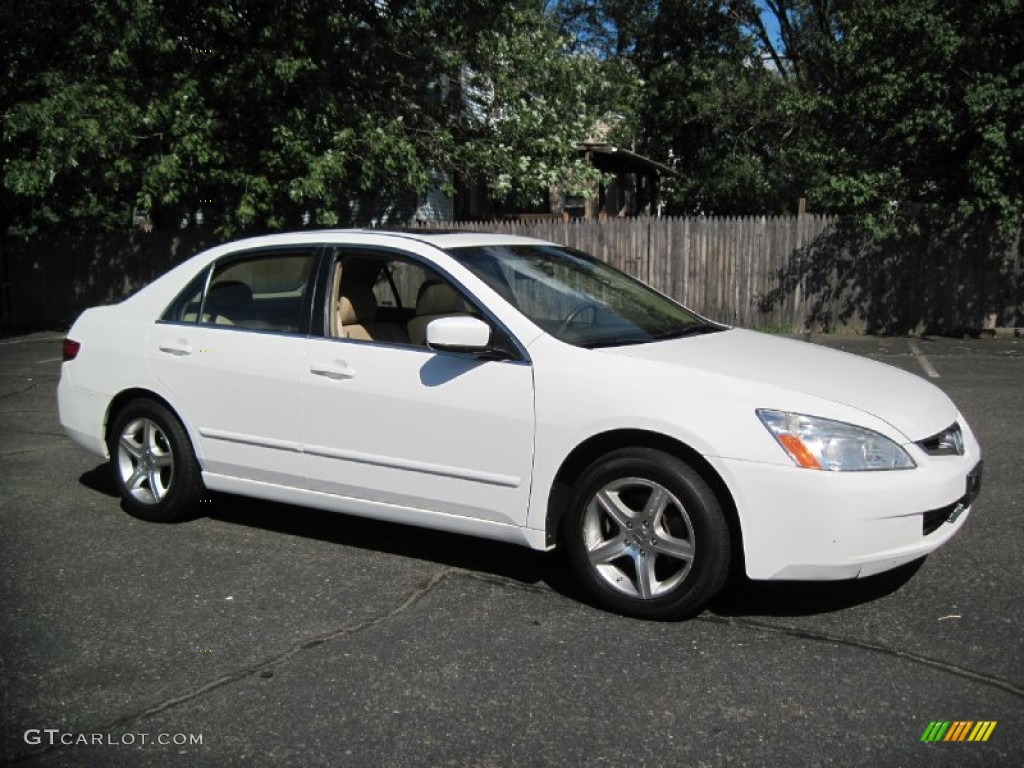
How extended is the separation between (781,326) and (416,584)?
12368 mm

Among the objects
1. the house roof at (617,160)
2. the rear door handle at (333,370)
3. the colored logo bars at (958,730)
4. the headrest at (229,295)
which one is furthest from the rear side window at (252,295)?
the house roof at (617,160)

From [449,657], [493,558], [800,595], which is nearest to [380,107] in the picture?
[493,558]

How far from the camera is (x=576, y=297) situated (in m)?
5.00

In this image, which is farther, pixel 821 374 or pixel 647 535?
pixel 821 374

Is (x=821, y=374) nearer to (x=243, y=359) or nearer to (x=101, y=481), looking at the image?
(x=243, y=359)

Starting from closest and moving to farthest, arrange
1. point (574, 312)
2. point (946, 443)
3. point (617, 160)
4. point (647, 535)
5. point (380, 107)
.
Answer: point (647, 535) → point (946, 443) → point (574, 312) → point (380, 107) → point (617, 160)

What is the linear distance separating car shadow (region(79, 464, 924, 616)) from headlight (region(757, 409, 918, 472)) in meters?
0.77

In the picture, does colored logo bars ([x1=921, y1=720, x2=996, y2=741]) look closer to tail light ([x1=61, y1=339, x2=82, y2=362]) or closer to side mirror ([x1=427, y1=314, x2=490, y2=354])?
side mirror ([x1=427, y1=314, x2=490, y2=354])

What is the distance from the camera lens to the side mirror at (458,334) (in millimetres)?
4359

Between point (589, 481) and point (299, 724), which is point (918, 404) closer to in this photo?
point (589, 481)

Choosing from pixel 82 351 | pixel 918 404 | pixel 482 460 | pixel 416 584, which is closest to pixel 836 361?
pixel 918 404

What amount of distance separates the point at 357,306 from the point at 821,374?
2316mm

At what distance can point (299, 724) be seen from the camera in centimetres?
335

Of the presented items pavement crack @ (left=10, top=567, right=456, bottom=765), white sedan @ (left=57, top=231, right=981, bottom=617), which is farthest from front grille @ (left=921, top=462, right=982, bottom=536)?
pavement crack @ (left=10, top=567, right=456, bottom=765)
